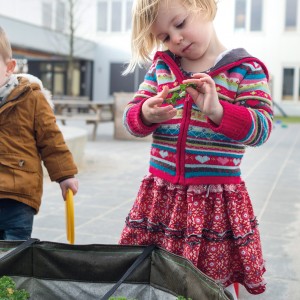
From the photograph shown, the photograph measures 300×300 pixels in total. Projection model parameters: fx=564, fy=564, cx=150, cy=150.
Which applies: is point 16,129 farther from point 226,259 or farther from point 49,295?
point 226,259

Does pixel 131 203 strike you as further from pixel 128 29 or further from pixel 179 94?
pixel 128 29

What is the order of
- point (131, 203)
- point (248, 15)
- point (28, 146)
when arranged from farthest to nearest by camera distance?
1. point (248, 15)
2. point (131, 203)
3. point (28, 146)

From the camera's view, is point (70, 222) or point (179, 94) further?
point (70, 222)

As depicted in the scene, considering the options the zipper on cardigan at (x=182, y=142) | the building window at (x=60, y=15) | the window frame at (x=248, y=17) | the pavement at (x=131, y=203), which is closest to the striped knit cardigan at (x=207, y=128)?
the zipper on cardigan at (x=182, y=142)

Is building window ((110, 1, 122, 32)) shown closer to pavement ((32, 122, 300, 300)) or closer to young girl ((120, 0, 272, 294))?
pavement ((32, 122, 300, 300))

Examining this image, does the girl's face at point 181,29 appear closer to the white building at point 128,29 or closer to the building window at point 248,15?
the white building at point 128,29

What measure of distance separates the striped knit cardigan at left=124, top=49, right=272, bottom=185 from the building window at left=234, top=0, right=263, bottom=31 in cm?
2884

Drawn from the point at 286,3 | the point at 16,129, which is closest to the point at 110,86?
the point at 286,3

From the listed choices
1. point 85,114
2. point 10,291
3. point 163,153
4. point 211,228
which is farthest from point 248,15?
point 10,291

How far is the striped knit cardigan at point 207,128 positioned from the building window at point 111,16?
30178 millimetres

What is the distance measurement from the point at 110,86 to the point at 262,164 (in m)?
23.8

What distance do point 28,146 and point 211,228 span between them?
0.88 m

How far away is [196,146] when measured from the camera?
6.42 feet

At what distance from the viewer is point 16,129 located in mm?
2336
